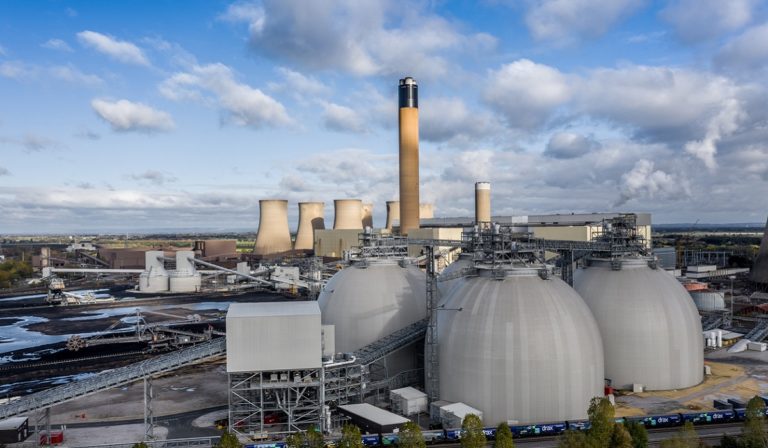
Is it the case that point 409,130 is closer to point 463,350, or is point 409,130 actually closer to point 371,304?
point 371,304

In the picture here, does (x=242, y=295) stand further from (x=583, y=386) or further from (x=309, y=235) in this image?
(x=583, y=386)

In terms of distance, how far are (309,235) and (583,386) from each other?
106577 millimetres

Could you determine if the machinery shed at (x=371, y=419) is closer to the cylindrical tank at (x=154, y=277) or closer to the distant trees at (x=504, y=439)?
the distant trees at (x=504, y=439)

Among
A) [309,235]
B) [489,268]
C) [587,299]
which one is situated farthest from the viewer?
[309,235]

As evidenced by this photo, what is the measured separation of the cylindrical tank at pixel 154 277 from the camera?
11200 cm

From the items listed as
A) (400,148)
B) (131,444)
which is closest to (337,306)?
(131,444)

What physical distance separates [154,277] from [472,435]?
3859 inches

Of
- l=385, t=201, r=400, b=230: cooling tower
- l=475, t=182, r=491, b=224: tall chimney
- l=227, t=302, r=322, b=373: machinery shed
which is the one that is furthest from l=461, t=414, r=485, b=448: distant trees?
l=385, t=201, r=400, b=230: cooling tower

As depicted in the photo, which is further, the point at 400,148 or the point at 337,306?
the point at 400,148

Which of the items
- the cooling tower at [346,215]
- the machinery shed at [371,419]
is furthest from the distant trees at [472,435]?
the cooling tower at [346,215]

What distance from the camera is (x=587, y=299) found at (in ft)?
140

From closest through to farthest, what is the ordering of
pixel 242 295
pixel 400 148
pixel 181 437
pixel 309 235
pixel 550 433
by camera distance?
pixel 550 433 < pixel 181 437 < pixel 400 148 < pixel 242 295 < pixel 309 235

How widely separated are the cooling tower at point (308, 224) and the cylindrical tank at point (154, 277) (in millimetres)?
32388

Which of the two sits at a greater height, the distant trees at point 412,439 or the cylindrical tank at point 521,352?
the cylindrical tank at point 521,352
